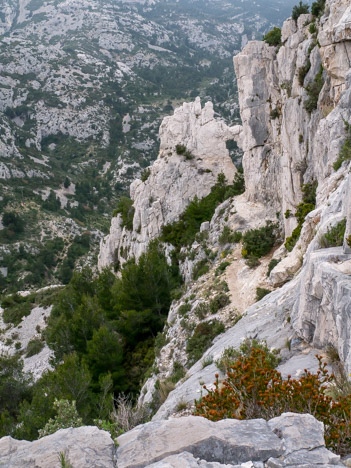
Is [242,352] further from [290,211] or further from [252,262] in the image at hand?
[290,211]

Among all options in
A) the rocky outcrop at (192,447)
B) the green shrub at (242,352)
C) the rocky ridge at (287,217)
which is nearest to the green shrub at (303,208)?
the rocky ridge at (287,217)

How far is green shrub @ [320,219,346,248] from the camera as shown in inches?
367

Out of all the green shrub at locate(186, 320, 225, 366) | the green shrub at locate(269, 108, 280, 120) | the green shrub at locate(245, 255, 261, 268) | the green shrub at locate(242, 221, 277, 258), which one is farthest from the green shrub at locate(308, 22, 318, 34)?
the green shrub at locate(186, 320, 225, 366)

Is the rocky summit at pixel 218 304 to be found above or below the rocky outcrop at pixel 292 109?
below

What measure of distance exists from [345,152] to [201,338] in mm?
9978

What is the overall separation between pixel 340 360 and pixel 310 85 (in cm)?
1727

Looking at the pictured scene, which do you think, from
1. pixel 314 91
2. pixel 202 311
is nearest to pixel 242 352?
pixel 202 311

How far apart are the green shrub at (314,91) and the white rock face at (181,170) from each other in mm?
19077

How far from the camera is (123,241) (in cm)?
4784

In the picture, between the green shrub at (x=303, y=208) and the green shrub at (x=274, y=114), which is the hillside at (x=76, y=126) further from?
the green shrub at (x=303, y=208)

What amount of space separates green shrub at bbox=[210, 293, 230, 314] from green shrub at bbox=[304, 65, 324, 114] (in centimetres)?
1135

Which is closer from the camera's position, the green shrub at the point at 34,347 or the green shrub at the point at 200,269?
the green shrub at the point at 200,269

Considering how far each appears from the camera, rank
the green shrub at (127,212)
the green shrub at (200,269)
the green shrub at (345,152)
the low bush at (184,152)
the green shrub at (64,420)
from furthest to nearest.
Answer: the green shrub at (127,212) < the low bush at (184,152) < the green shrub at (200,269) < the green shrub at (345,152) < the green shrub at (64,420)

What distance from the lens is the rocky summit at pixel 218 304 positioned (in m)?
5.08
